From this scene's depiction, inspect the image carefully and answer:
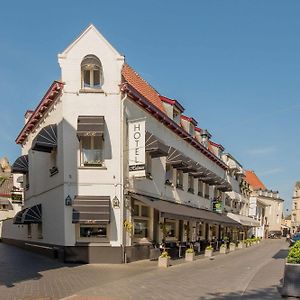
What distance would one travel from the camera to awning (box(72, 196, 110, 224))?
18.0 m

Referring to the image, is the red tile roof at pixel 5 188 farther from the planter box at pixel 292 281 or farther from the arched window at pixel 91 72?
the planter box at pixel 292 281

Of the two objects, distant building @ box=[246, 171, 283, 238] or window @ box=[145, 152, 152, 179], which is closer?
window @ box=[145, 152, 152, 179]

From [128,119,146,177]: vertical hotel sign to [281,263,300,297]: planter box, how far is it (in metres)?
9.56

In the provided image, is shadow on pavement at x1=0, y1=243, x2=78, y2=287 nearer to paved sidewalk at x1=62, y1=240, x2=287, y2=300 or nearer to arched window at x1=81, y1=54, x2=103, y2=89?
paved sidewalk at x1=62, y1=240, x2=287, y2=300

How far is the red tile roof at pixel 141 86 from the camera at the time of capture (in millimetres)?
22427

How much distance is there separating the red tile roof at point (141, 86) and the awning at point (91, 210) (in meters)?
6.68

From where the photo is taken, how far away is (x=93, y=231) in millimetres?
18875

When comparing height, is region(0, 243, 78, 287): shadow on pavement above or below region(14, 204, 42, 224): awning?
below

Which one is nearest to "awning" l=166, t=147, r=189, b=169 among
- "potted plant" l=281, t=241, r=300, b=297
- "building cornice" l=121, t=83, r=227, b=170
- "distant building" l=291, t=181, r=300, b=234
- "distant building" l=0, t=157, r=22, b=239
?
"building cornice" l=121, t=83, r=227, b=170

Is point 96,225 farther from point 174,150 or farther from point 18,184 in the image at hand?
point 18,184

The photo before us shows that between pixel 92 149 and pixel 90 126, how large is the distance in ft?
4.41

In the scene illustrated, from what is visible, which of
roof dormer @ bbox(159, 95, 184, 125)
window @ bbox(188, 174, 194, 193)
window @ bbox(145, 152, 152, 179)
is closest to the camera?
window @ bbox(145, 152, 152, 179)

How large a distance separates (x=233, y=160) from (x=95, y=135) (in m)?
32.0

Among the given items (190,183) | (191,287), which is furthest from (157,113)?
(191,287)
